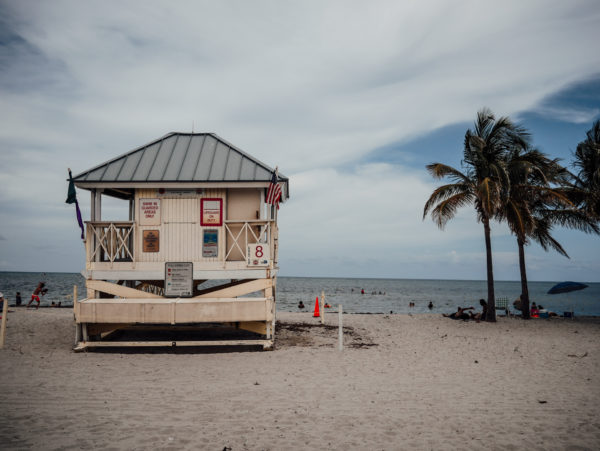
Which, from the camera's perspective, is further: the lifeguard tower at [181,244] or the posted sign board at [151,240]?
the posted sign board at [151,240]

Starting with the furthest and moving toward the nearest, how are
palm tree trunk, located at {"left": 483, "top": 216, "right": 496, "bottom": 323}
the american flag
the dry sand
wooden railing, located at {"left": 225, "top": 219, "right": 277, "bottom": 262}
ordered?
palm tree trunk, located at {"left": 483, "top": 216, "right": 496, "bottom": 323} < wooden railing, located at {"left": 225, "top": 219, "right": 277, "bottom": 262} < the american flag < the dry sand

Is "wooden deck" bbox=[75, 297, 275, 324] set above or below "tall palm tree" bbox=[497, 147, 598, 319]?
below

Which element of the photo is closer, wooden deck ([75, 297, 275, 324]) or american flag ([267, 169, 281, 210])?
wooden deck ([75, 297, 275, 324])

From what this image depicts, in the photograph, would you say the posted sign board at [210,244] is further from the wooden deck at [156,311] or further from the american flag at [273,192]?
the american flag at [273,192]

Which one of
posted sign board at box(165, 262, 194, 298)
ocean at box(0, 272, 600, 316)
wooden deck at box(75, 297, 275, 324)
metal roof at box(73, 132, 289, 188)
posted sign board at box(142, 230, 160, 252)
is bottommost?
ocean at box(0, 272, 600, 316)

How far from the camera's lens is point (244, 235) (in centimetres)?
1348

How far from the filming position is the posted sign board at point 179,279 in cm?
1257

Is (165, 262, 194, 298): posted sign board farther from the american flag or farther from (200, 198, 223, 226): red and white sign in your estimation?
the american flag

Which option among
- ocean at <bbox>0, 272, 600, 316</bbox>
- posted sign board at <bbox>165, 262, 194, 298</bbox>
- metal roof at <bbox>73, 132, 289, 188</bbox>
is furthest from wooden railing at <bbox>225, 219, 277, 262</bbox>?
ocean at <bbox>0, 272, 600, 316</bbox>

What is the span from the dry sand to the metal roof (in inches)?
206

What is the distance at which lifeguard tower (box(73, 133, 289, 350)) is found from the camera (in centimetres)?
1221

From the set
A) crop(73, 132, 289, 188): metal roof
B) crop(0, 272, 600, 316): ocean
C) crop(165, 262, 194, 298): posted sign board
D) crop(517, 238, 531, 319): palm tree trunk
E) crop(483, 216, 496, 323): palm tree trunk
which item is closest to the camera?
crop(165, 262, 194, 298): posted sign board

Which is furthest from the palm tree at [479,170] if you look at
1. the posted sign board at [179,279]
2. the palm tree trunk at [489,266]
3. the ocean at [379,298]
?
the ocean at [379,298]

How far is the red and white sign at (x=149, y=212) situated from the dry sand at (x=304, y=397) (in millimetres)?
3983
